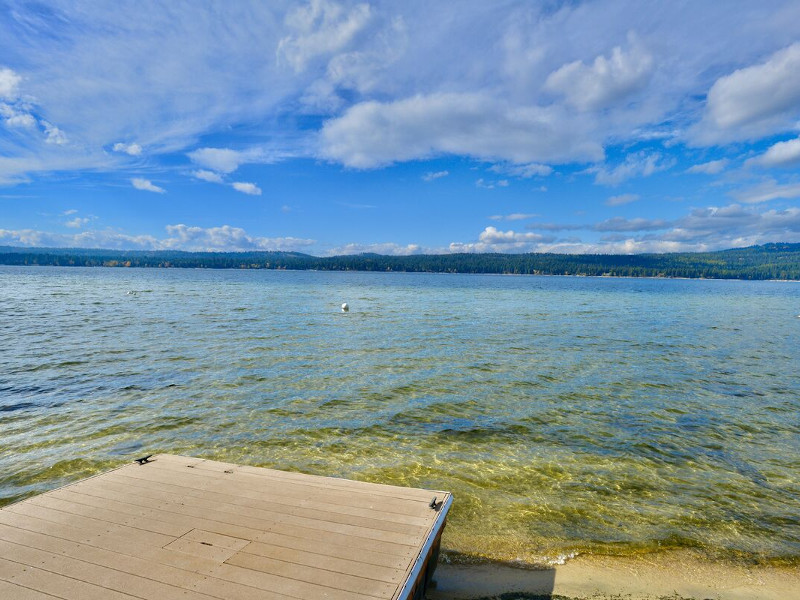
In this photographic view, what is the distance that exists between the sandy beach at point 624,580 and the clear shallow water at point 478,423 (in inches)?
17.5

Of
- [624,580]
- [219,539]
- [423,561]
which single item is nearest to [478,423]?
[624,580]

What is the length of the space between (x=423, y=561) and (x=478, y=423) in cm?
906

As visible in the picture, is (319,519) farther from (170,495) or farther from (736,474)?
(736,474)

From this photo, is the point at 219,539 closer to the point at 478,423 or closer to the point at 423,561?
the point at 423,561

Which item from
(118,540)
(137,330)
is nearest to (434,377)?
(118,540)

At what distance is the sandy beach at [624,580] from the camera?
22.6 ft

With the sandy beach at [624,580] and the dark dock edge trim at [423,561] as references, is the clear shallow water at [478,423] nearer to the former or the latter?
the sandy beach at [624,580]

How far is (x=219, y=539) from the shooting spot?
241 inches

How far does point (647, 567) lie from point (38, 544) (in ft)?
32.0

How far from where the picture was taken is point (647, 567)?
300 inches

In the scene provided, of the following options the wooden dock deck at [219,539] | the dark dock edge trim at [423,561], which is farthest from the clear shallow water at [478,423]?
the wooden dock deck at [219,539]

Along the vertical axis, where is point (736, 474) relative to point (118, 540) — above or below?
below

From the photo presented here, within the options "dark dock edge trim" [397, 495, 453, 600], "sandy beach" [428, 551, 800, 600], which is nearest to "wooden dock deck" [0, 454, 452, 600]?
"dark dock edge trim" [397, 495, 453, 600]

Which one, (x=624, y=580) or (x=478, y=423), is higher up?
(x=624, y=580)
